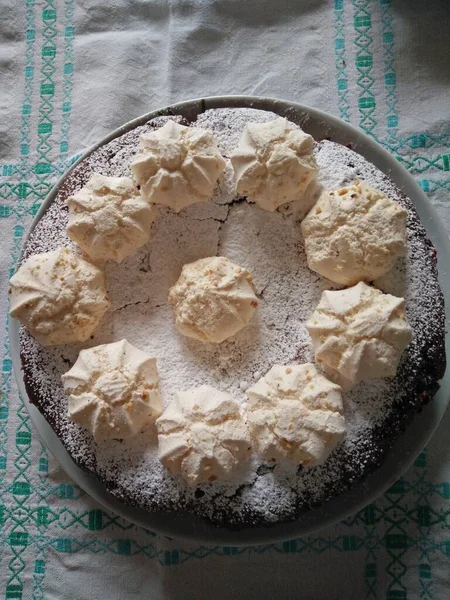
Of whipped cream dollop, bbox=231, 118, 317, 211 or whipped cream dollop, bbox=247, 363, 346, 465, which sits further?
whipped cream dollop, bbox=231, 118, 317, 211

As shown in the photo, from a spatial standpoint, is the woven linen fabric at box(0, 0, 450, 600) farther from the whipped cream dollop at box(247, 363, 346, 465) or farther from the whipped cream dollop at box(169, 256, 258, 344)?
the whipped cream dollop at box(169, 256, 258, 344)

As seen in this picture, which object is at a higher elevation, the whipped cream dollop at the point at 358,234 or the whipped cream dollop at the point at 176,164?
the whipped cream dollop at the point at 176,164

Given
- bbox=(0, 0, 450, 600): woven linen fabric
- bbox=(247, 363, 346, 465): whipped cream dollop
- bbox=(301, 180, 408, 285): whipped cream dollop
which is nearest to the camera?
bbox=(247, 363, 346, 465): whipped cream dollop

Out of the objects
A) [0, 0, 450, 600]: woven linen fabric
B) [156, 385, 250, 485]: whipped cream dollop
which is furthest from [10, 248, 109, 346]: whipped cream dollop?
[0, 0, 450, 600]: woven linen fabric

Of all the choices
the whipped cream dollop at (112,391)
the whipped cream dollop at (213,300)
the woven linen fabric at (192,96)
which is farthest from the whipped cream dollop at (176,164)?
the woven linen fabric at (192,96)

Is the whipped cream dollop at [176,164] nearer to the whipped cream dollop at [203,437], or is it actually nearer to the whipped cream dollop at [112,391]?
the whipped cream dollop at [112,391]

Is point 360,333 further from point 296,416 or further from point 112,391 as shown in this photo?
point 112,391

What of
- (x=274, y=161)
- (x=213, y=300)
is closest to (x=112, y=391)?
(x=213, y=300)
